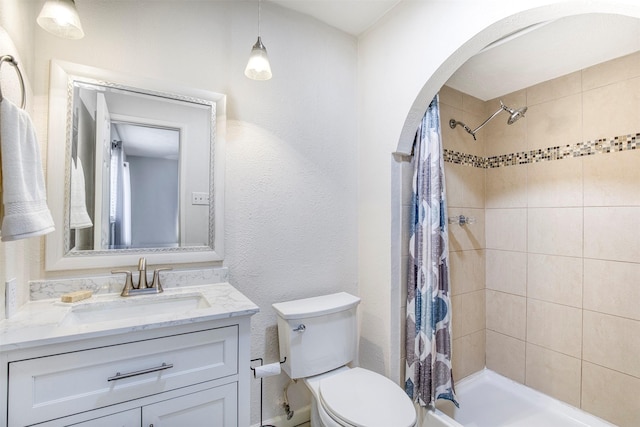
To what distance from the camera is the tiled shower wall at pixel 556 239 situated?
1.77 metres

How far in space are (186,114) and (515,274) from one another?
98.6 inches

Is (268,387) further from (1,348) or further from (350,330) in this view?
(1,348)

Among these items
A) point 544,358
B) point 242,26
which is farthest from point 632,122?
point 242,26

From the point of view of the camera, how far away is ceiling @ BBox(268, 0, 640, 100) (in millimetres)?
1526

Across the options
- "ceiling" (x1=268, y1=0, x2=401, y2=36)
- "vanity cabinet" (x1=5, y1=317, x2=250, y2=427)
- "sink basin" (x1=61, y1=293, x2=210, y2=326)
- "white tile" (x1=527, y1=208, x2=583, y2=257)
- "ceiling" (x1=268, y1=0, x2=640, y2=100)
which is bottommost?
"vanity cabinet" (x1=5, y1=317, x2=250, y2=427)

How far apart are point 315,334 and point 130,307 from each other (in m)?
0.88

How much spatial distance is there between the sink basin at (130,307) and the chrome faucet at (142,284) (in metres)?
0.04

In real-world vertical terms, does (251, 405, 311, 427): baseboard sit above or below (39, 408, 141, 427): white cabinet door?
below

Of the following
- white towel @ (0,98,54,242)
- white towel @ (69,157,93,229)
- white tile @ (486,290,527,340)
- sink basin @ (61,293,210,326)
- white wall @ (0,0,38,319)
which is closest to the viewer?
white towel @ (0,98,54,242)

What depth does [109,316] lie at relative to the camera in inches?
47.9

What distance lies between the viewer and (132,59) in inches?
55.2

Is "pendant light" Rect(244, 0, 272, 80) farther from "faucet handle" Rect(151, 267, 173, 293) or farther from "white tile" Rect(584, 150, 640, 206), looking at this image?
"white tile" Rect(584, 150, 640, 206)

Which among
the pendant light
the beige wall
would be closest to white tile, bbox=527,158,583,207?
the beige wall

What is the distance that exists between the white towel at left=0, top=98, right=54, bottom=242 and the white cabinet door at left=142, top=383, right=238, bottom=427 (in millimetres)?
685
